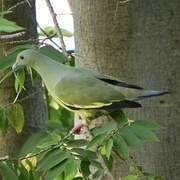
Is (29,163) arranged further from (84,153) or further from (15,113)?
(84,153)

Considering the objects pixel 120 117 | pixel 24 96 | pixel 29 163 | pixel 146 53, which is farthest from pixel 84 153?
pixel 24 96

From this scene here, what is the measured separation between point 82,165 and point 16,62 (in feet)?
0.90

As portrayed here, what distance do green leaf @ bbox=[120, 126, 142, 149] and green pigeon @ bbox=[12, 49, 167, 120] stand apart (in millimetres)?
103

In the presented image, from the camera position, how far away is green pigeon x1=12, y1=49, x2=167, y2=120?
1.25 meters

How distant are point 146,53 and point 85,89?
30cm

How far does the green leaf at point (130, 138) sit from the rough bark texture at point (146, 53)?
385mm

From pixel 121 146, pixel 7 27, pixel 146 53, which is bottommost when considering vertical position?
pixel 121 146

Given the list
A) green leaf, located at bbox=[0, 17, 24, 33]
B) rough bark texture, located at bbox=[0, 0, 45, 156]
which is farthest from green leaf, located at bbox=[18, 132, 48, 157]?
rough bark texture, located at bbox=[0, 0, 45, 156]

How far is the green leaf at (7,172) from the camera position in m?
1.16

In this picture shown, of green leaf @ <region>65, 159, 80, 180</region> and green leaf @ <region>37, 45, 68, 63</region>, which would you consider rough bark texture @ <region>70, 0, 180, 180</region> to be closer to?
green leaf @ <region>37, 45, 68, 63</region>

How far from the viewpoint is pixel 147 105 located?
152 cm

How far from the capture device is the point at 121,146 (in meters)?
1.10

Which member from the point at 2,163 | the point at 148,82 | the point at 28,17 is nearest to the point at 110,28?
the point at 148,82

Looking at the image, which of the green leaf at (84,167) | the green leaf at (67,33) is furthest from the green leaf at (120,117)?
the green leaf at (67,33)
